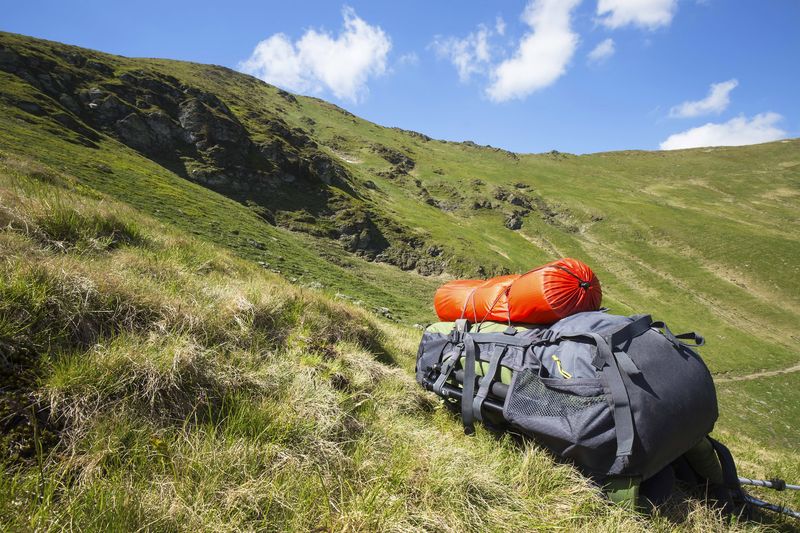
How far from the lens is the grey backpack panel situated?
2.27m

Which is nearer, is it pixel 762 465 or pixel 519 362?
pixel 519 362

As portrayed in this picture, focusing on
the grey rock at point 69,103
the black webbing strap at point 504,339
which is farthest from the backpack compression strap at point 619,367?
the grey rock at point 69,103

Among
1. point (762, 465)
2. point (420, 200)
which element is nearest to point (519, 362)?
point (762, 465)

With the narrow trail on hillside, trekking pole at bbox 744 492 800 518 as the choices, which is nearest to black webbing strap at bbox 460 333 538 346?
trekking pole at bbox 744 492 800 518

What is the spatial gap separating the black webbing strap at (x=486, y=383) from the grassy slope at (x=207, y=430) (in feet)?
0.77

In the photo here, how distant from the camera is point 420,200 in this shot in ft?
235

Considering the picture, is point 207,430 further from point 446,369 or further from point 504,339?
point 504,339

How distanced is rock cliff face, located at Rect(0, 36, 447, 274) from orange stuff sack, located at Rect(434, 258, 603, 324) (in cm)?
→ 3164

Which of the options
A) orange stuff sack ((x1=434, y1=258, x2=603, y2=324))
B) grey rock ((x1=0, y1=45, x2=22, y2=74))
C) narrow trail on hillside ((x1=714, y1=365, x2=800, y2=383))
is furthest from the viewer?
grey rock ((x1=0, y1=45, x2=22, y2=74))

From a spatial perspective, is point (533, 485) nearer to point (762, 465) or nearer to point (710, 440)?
point (710, 440)

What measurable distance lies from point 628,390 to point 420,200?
Answer: 71292 mm

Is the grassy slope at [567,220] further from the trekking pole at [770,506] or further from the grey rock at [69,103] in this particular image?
the trekking pole at [770,506]

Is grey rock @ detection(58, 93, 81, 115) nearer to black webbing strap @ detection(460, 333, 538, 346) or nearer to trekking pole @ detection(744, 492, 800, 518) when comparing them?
black webbing strap @ detection(460, 333, 538, 346)

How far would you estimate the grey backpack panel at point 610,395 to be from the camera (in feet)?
7.46
